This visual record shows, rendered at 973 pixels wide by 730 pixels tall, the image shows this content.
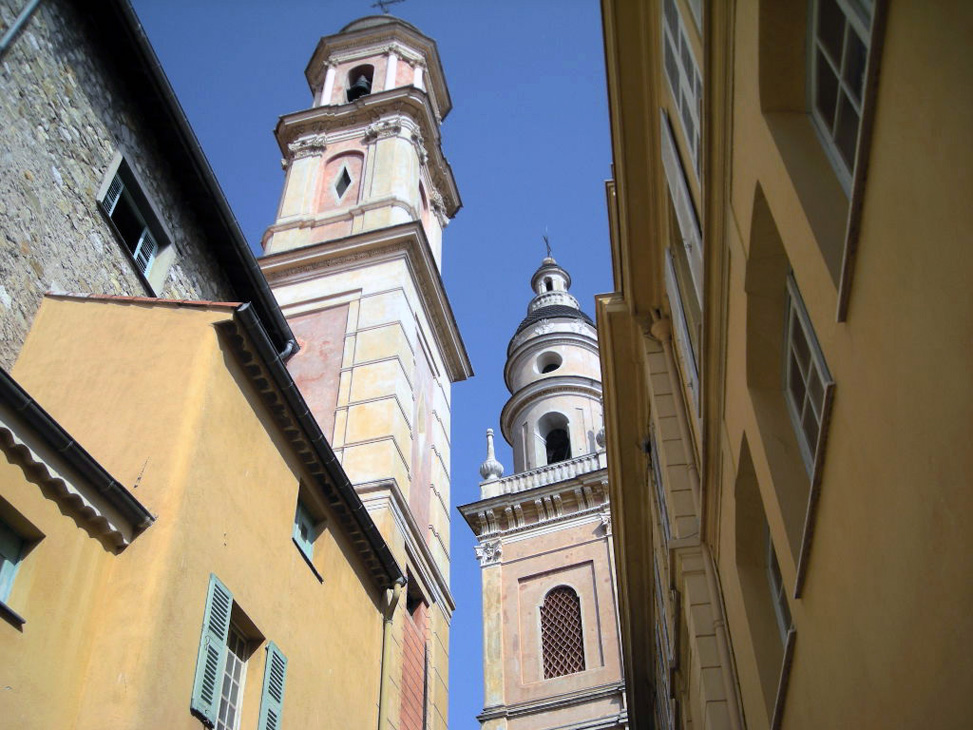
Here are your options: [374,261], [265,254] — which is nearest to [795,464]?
[374,261]

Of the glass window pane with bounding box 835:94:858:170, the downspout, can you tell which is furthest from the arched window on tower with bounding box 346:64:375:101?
the glass window pane with bounding box 835:94:858:170

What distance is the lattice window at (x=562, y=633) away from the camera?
104 ft

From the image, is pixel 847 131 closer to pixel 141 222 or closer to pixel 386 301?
pixel 141 222

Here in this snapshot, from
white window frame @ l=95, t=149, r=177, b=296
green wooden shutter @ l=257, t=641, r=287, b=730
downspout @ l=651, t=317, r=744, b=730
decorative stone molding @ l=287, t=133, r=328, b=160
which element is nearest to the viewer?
downspout @ l=651, t=317, r=744, b=730

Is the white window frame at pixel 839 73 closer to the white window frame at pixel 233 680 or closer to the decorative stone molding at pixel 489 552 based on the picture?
the white window frame at pixel 233 680

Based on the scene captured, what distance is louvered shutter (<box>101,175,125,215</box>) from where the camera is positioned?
12312 mm

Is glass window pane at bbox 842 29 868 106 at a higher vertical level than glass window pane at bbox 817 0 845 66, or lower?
lower

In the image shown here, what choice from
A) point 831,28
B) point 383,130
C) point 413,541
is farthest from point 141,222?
point 383,130

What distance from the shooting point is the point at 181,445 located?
944cm

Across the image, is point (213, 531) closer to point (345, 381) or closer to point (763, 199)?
point (763, 199)

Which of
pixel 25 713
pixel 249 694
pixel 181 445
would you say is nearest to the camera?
pixel 25 713

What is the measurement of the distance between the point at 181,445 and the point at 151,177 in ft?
18.0

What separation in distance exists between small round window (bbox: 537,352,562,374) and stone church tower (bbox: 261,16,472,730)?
44.9ft

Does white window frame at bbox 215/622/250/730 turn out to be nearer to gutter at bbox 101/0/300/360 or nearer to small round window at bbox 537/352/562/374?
gutter at bbox 101/0/300/360
